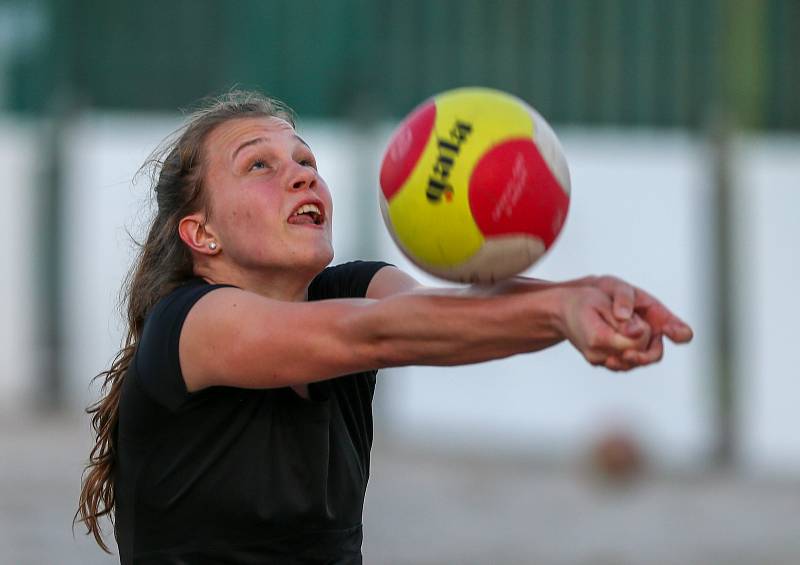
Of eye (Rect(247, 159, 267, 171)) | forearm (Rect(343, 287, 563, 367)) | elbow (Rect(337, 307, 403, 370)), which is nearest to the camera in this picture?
forearm (Rect(343, 287, 563, 367))

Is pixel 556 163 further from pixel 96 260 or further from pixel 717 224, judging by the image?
pixel 96 260

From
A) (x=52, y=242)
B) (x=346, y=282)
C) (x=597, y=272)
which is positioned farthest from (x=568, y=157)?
(x=346, y=282)

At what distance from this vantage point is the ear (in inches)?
114

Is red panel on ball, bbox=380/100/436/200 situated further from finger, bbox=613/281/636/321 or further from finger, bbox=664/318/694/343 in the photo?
finger, bbox=664/318/694/343

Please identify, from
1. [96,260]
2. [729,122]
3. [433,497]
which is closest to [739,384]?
[729,122]

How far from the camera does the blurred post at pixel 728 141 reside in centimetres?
1196

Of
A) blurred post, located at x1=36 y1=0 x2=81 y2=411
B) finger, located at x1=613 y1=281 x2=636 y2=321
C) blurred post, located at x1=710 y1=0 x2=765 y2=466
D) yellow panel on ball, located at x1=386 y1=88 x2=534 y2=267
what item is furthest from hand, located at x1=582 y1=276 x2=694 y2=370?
blurred post, located at x1=36 y1=0 x2=81 y2=411

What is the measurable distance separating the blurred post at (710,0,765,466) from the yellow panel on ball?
32.2ft

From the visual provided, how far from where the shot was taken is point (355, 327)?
2490mm

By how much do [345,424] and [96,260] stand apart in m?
11.7

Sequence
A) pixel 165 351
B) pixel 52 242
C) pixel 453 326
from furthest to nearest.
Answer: pixel 52 242 < pixel 165 351 < pixel 453 326

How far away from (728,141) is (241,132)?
980 cm

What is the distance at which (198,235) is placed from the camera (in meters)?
2.92

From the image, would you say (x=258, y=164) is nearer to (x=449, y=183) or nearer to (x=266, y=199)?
(x=266, y=199)
